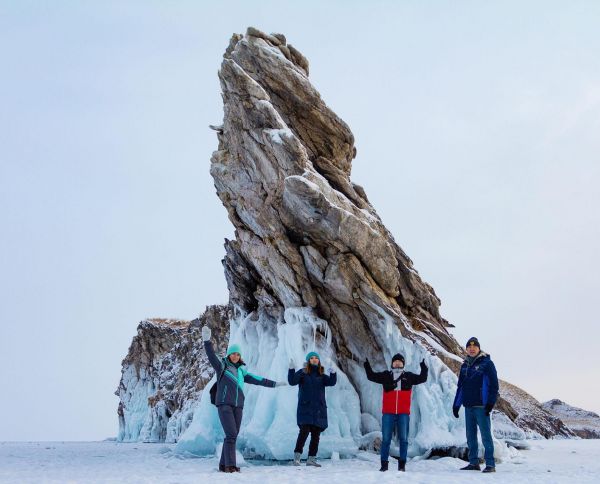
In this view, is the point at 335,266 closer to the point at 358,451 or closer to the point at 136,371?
the point at 358,451

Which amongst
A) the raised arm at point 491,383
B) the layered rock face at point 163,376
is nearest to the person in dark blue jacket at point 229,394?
the raised arm at point 491,383

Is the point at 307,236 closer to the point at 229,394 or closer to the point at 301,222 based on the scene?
the point at 301,222

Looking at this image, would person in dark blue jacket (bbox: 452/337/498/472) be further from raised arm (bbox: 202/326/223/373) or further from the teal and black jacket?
raised arm (bbox: 202/326/223/373)

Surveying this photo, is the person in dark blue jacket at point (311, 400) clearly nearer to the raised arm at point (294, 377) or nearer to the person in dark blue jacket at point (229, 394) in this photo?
the raised arm at point (294, 377)

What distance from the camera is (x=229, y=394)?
13.5 metres

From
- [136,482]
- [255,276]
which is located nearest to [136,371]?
[255,276]

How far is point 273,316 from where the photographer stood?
21.4m

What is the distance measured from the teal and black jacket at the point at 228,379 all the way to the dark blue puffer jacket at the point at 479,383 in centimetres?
447

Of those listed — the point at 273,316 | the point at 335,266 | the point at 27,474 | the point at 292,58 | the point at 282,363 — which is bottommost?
the point at 27,474

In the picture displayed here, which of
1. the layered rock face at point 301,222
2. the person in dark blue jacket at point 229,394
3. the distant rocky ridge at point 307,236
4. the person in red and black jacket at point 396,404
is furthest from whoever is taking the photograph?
the layered rock face at point 301,222

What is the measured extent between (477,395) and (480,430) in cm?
71

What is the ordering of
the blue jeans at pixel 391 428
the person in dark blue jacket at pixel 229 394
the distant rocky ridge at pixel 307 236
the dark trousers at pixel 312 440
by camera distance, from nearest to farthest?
1. the person in dark blue jacket at pixel 229 394
2. the blue jeans at pixel 391 428
3. the dark trousers at pixel 312 440
4. the distant rocky ridge at pixel 307 236

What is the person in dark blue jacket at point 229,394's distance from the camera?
1314 centimetres

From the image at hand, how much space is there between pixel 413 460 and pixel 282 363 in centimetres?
494
